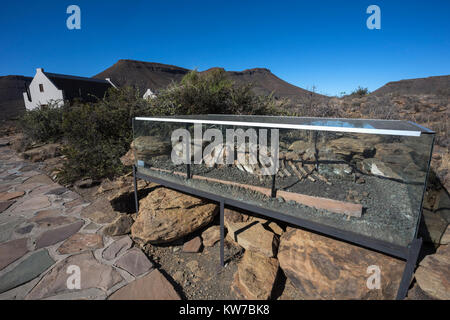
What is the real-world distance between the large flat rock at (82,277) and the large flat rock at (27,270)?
0.16m

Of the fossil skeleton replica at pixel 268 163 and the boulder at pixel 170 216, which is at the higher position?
the fossil skeleton replica at pixel 268 163

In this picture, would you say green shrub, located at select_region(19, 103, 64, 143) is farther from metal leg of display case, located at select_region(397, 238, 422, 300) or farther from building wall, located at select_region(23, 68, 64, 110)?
metal leg of display case, located at select_region(397, 238, 422, 300)

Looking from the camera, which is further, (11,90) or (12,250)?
(11,90)

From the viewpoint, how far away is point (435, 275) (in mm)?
1824

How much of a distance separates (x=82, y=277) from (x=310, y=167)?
285 cm

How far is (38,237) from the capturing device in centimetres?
294

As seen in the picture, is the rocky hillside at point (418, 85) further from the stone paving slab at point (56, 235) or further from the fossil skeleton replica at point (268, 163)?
the stone paving slab at point (56, 235)

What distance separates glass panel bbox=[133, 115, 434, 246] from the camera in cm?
163

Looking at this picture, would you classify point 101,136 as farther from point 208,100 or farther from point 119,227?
point 119,227

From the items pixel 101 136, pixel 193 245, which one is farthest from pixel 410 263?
pixel 101 136

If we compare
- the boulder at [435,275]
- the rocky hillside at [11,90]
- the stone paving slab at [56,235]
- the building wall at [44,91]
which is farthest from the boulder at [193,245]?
the rocky hillside at [11,90]

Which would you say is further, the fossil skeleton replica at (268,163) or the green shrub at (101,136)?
the green shrub at (101,136)

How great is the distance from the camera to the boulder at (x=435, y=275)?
1.73 meters
